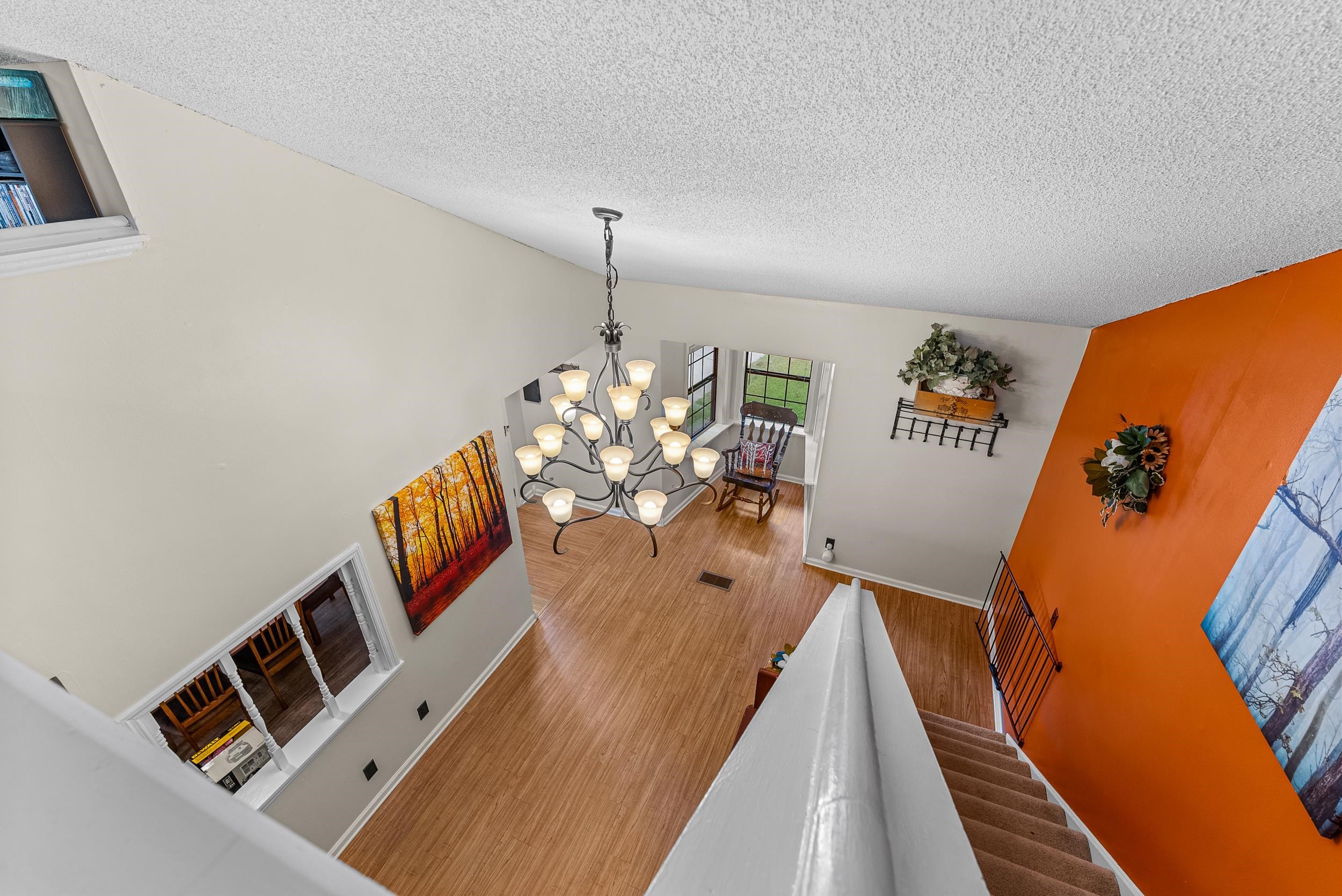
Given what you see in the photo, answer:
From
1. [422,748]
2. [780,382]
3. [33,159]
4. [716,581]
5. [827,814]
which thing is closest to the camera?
[827,814]

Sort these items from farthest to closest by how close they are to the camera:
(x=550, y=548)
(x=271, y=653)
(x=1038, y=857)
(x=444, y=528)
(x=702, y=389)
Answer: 1. (x=702, y=389)
2. (x=550, y=548)
3. (x=271, y=653)
4. (x=444, y=528)
5. (x=1038, y=857)

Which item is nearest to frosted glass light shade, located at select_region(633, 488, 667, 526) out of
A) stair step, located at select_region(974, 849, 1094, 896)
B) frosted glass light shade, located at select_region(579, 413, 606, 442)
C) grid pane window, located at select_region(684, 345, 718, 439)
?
frosted glass light shade, located at select_region(579, 413, 606, 442)

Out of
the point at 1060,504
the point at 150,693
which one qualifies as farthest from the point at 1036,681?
the point at 150,693

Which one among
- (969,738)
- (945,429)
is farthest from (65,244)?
(945,429)

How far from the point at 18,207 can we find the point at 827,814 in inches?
99.6

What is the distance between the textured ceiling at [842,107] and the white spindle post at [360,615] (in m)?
1.95

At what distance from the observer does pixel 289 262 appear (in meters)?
2.25

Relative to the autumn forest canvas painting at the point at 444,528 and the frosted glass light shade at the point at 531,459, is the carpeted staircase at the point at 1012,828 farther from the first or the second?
the autumn forest canvas painting at the point at 444,528

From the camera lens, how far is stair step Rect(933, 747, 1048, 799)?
224 centimetres

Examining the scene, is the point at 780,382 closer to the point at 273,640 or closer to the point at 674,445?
the point at 674,445

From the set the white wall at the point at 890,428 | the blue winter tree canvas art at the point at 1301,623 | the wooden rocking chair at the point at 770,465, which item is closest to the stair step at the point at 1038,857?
the blue winter tree canvas art at the point at 1301,623

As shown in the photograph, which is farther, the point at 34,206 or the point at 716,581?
the point at 716,581

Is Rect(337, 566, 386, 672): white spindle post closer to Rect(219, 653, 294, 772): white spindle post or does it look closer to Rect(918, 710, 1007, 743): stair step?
Rect(219, 653, 294, 772): white spindle post

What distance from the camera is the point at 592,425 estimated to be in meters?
2.79
